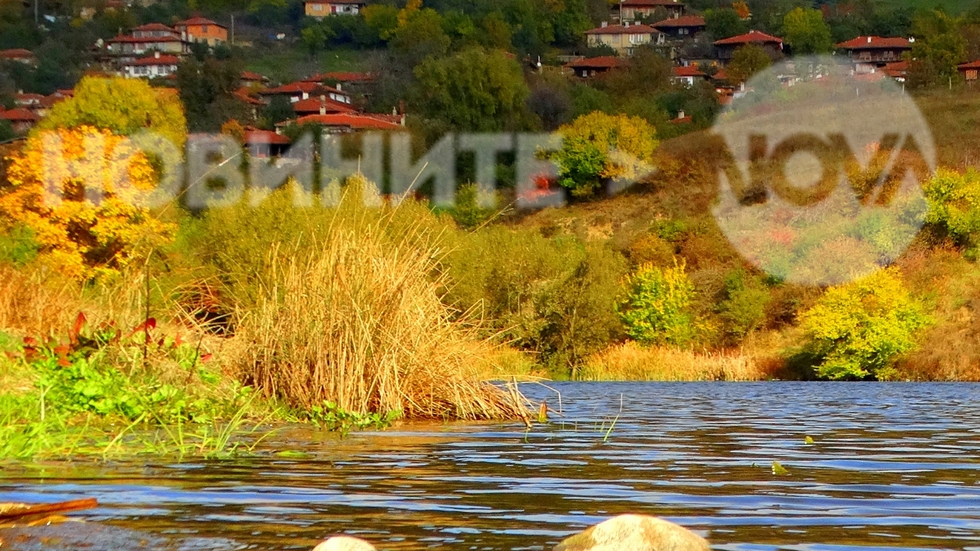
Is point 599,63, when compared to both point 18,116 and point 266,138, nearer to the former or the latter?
point 266,138

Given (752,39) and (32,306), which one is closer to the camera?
(32,306)

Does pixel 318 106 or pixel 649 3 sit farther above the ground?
pixel 649 3

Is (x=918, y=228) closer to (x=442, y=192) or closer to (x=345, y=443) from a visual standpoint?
(x=442, y=192)

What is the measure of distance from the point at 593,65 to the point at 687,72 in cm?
895

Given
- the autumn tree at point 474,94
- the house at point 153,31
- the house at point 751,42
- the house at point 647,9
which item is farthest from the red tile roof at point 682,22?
the autumn tree at point 474,94

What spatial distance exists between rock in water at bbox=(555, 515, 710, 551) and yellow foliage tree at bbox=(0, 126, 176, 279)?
123 ft

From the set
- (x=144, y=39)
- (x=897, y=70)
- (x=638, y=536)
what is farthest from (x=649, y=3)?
(x=638, y=536)

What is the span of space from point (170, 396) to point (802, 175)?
56.6 m

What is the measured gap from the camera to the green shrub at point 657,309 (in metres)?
45.6

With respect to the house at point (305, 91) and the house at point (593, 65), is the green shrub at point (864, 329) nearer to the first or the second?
the house at point (305, 91)

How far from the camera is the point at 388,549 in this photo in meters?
5.45

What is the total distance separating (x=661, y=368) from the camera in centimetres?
3544

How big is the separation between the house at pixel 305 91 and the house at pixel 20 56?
26.7 m

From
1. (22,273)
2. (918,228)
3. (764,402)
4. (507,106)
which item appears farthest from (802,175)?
(22,273)
